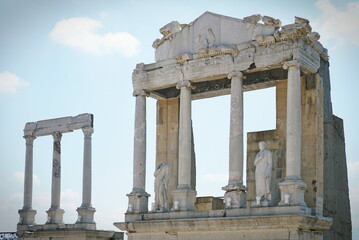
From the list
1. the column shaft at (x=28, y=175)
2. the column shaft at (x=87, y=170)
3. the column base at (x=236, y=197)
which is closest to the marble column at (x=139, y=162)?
the column base at (x=236, y=197)

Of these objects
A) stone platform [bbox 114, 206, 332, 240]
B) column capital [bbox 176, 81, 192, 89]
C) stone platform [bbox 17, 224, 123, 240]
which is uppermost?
column capital [bbox 176, 81, 192, 89]

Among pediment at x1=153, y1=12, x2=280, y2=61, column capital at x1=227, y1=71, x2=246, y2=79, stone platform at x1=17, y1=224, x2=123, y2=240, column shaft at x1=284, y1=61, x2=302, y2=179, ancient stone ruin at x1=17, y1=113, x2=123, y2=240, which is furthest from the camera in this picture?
ancient stone ruin at x1=17, y1=113, x2=123, y2=240

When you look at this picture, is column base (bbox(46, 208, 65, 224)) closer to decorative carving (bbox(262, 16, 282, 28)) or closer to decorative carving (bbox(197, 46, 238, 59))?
decorative carving (bbox(197, 46, 238, 59))

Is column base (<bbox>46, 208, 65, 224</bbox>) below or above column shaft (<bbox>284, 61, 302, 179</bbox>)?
below

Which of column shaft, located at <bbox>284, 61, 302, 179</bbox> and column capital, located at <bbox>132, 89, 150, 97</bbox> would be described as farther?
column capital, located at <bbox>132, 89, 150, 97</bbox>

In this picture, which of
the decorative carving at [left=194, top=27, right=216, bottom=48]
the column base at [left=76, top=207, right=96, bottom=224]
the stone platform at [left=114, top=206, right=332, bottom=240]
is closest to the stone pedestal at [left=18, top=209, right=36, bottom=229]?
the column base at [left=76, top=207, right=96, bottom=224]

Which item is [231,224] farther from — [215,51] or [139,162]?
[215,51]

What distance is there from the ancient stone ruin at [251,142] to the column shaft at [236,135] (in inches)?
1.2

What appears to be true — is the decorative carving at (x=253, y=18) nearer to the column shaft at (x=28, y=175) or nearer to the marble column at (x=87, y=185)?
the marble column at (x=87, y=185)

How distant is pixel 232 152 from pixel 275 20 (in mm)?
4360

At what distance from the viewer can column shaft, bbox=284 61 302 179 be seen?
2239 centimetres

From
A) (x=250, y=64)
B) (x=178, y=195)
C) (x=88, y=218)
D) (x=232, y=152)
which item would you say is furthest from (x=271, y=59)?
Answer: (x=88, y=218)

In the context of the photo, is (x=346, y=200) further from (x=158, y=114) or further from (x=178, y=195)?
(x=158, y=114)

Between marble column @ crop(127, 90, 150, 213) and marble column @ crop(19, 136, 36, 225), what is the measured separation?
9956 mm
